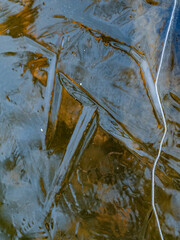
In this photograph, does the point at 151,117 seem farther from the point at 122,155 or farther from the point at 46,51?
the point at 46,51

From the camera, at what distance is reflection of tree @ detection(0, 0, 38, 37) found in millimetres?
1200

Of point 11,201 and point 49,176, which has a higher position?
point 49,176

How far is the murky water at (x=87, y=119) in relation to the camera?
45.2 inches

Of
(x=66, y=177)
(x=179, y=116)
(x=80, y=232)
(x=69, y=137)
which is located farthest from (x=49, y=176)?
(x=179, y=116)

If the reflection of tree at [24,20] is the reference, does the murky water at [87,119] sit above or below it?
below

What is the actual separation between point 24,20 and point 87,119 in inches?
26.5

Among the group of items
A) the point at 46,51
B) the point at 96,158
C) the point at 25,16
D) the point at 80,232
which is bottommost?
the point at 80,232

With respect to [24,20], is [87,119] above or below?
below

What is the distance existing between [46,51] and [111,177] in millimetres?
797

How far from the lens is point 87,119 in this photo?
3.84ft

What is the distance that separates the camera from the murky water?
1.15m

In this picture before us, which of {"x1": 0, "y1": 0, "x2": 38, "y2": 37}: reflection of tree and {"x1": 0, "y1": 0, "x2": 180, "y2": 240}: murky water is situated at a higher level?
{"x1": 0, "y1": 0, "x2": 38, "y2": 37}: reflection of tree

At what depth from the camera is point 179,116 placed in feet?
3.76

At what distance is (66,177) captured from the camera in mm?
1183
